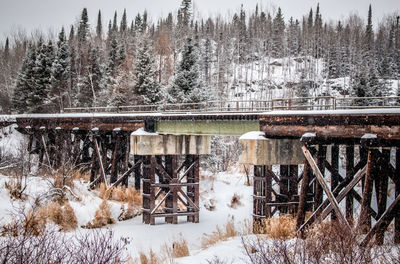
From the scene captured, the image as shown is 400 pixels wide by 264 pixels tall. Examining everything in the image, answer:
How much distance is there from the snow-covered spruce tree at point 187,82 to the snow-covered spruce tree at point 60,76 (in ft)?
56.7

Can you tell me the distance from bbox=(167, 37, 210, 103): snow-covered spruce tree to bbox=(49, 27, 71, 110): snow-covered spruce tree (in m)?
17.3

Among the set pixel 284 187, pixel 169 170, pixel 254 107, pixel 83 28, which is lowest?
pixel 169 170

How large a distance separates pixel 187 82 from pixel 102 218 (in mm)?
14145

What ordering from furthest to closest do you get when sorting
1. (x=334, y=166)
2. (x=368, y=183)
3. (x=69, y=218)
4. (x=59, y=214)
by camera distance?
(x=69, y=218) → (x=59, y=214) → (x=334, y=166) → (x=368, y=183)

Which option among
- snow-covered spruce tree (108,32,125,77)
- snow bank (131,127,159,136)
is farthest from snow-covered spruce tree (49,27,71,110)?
snow bank (131,127,159,136)

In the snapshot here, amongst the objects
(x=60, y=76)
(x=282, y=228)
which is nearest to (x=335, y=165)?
(x=282, y=228)

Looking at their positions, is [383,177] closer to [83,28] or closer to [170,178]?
[170,178]

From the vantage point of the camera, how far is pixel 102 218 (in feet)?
57.3

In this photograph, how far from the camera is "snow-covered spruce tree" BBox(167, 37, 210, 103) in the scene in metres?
29.2

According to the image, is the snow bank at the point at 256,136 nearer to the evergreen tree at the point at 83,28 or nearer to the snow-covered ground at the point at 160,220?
the snow-covered ground at the point at 160,220

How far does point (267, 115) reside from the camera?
513 inches

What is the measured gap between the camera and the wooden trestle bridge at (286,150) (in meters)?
10.4

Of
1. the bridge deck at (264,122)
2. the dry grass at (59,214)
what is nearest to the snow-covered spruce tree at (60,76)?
the bridge deck at (264,122)

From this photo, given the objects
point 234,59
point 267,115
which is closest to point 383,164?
point 267,115
